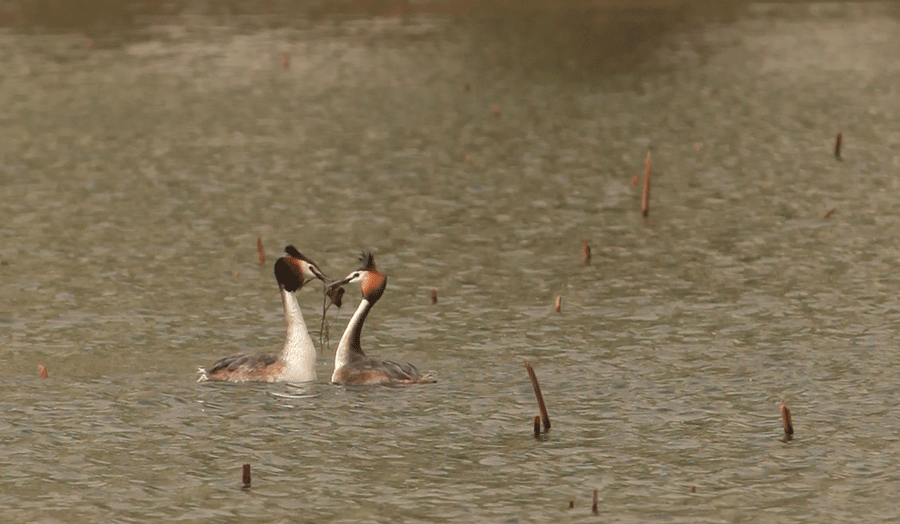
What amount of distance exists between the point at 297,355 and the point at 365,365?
3.21 feet

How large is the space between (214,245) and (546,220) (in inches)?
283

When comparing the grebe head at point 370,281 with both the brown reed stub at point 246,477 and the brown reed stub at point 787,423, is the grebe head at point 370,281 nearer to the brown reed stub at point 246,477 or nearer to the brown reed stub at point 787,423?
the brown reed stub at point 246,477

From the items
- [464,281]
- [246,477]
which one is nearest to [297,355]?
[246,477]

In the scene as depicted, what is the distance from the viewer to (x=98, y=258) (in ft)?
97.4

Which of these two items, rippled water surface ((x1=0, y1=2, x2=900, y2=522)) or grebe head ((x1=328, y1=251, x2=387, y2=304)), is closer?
rippled water surface ((x1=0, y1=2, x2=900, y2=522))

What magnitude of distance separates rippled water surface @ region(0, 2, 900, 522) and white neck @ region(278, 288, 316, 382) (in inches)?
11.5

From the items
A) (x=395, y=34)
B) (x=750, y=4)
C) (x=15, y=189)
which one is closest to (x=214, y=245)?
(x=15, y=189)

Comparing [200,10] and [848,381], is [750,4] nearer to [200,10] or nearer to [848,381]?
[200,10]

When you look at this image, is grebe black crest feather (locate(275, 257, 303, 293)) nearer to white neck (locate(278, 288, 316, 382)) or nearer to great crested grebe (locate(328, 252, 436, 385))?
white neck (locate(278, 288, 316, 382))

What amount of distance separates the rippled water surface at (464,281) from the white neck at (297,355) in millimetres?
292

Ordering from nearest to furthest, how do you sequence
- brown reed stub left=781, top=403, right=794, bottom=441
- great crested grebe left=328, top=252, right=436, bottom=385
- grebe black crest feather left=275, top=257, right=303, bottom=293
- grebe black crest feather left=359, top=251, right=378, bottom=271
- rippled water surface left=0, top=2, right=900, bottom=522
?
1. rippled water surface left=0, top=2, right=900, bottom=522
2. brown reed stub left=781, top=403, right=794, bottom=441
3. great crested grebe left=328, top=252, right=436, bottom=385
4. grebe black crest feather left=359, top=251, right=378, bottom=271
5. grebe black crest feather left=275, top=257, right=303, bottom=293

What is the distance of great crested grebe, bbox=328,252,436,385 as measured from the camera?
21062 mm

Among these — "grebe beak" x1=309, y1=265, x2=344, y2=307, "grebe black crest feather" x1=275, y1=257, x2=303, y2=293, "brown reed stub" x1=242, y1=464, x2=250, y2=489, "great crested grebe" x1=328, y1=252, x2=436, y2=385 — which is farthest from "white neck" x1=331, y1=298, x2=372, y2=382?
"brown reed stub" x1=242, y1=464, x2=250, y2=489

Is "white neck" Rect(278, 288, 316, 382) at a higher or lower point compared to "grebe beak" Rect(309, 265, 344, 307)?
lower
